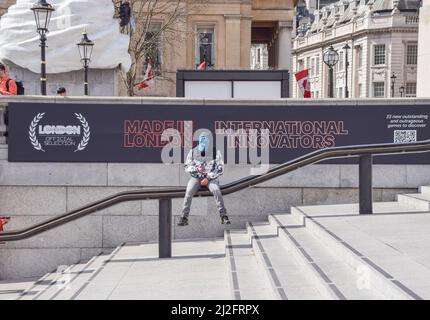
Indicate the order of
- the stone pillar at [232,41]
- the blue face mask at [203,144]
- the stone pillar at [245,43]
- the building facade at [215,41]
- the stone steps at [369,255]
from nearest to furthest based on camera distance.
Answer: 1. the stone steps at [369,255]
2. the blue face mask at [203,144]
3. the building facade at [215,41]
4. the stone pillar at [232,41]
5. the stone pillar at [245,43]

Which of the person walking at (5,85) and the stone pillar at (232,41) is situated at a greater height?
the stone pillar at (232,41)

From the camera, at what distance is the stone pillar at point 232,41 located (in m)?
51.8

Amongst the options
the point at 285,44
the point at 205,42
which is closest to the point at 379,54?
the point at 285,44

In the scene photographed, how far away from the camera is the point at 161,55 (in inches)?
1938

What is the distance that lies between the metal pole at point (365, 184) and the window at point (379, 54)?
84373 mm

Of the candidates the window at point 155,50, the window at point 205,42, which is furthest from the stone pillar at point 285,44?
the window at point 155,50

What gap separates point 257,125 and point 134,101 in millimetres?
2232

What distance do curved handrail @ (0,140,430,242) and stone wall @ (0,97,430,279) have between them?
1697 mm

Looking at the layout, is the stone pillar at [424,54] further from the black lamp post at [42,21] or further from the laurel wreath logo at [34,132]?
the laurel wreath logo at [34,132]

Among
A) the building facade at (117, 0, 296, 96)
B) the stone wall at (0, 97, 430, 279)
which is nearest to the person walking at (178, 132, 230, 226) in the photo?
the stone wall at (0, 97, 430, 279)

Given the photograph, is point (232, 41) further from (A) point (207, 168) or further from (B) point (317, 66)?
(B) point (317, 66)

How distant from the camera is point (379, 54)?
3725 inches
